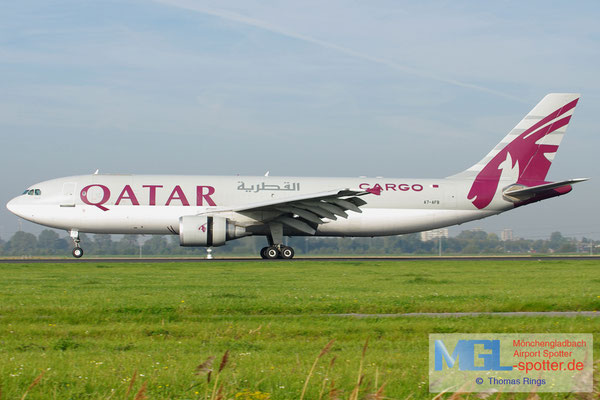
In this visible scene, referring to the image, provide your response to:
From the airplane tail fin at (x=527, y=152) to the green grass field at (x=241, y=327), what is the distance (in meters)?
15.9

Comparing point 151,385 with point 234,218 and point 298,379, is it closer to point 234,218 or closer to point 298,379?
point 298,379

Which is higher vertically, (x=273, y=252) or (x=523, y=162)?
(x=523, y=162)

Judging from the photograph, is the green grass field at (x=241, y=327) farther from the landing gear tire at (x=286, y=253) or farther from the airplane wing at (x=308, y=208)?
the landing gear tire at (x=286, y=253)

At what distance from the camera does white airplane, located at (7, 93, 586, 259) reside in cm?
3189

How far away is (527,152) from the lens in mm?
36812

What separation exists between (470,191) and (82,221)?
62.9 ft

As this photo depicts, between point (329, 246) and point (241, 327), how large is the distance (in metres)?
42.7

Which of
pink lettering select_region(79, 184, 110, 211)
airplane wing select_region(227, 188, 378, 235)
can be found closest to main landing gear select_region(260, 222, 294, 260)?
airplane wing select_region(227, 188, 378, 235)

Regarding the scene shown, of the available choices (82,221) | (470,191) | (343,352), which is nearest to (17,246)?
(82,221)

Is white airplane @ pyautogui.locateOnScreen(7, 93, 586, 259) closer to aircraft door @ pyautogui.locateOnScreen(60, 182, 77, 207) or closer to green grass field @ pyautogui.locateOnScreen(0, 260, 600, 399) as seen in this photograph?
aircraft door @ pyautogui.locateOnScreen(60, 182, 77, 207)

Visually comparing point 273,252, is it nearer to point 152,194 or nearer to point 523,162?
point 152,194

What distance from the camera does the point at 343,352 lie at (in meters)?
8.54

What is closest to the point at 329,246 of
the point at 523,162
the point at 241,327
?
the point at 523,162

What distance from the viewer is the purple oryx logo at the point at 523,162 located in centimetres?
3609
